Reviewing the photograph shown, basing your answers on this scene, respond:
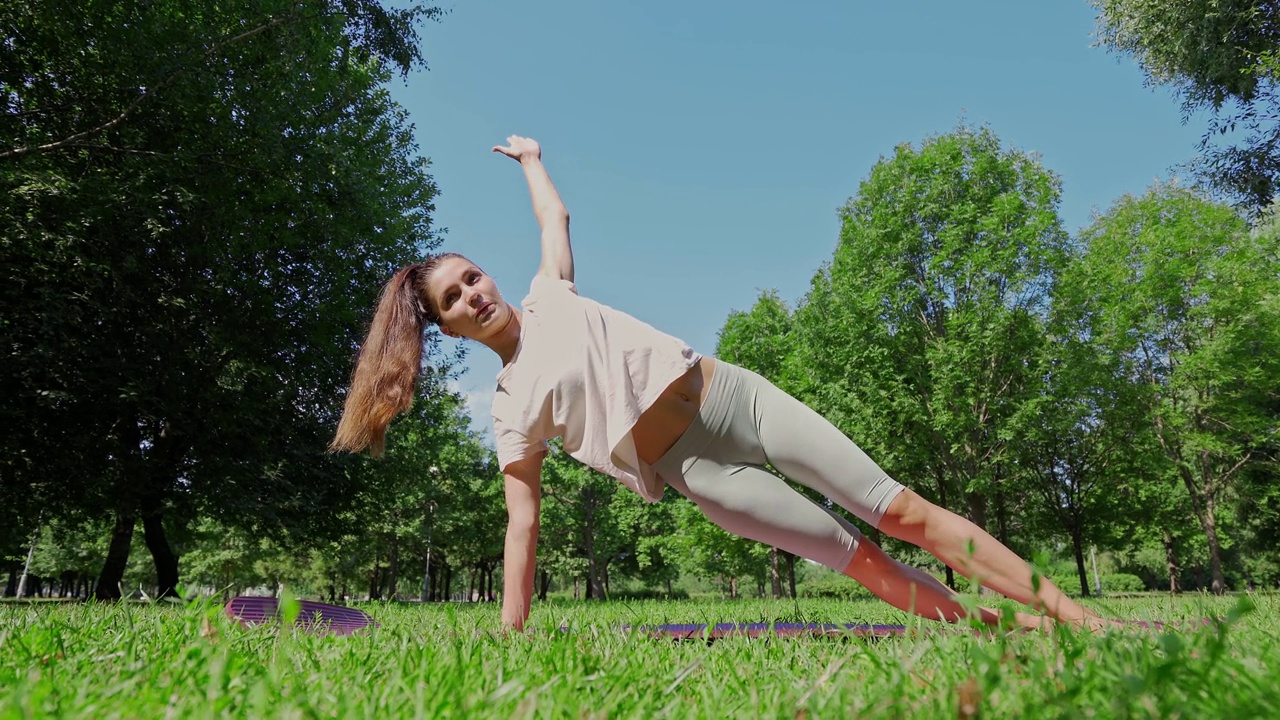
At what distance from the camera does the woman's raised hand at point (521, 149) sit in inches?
153

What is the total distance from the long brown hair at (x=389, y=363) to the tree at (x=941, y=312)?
14.1 m

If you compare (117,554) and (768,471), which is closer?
(768,471)

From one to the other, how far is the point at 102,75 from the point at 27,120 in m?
1.36

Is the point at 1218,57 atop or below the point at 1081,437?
atop

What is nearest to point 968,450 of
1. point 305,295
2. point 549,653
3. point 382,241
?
point 382,241

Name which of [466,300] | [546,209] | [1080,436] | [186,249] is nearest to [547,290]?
[466,300]

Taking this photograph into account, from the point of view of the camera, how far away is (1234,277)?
1952 cm

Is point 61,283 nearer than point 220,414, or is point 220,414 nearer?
point 61,283

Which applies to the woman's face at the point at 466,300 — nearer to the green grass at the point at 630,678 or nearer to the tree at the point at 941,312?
the green grass at the point at 630,678

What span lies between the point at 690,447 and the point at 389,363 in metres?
1.43

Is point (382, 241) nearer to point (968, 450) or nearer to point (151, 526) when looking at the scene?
point (151, 526)

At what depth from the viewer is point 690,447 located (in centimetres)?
298

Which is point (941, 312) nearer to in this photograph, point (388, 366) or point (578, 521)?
point (388, 366)

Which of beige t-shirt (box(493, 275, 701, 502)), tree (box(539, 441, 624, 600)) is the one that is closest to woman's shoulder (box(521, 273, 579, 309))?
beige t-shirt (box(493, 275, 701, 502))
